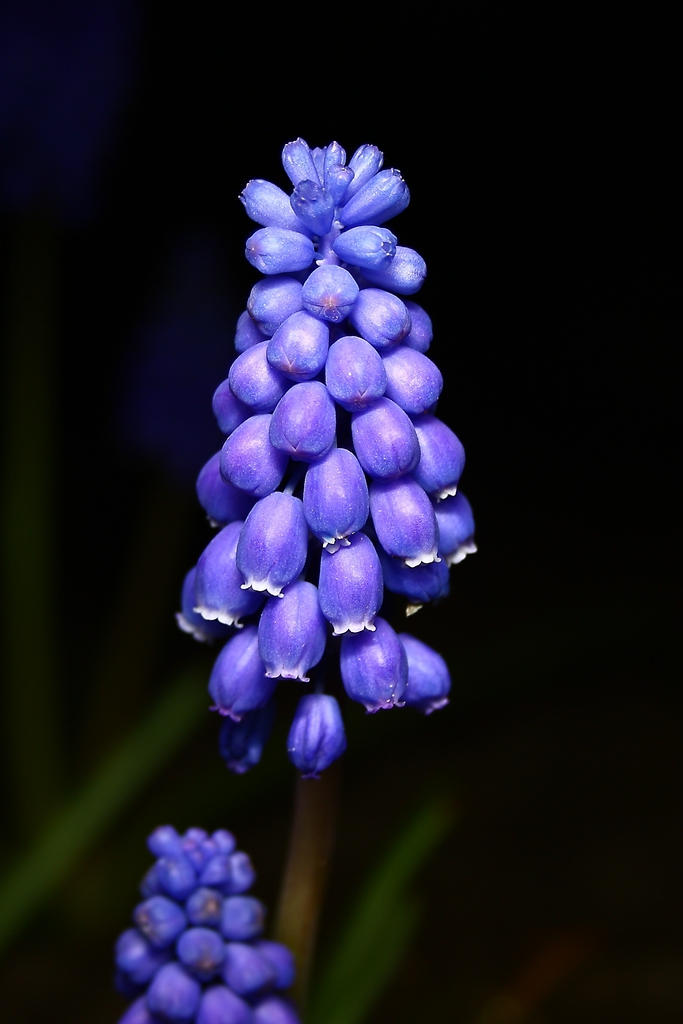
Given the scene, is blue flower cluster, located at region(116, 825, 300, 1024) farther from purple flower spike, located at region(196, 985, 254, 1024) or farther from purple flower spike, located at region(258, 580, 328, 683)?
purple flower spike, located at region(258, 580, 328, 683)

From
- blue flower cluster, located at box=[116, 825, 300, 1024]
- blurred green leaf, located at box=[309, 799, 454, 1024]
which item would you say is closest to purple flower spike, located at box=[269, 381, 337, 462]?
blue flower cluster, located at box=[116, 825, 300, 1024]

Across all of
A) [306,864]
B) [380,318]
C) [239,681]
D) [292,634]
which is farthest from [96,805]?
[380,318]

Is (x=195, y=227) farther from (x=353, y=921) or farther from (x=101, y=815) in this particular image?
(x=353, y=921)

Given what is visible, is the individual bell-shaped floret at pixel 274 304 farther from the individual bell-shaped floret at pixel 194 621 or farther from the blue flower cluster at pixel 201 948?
the blue flower cluster at pixel 201 948

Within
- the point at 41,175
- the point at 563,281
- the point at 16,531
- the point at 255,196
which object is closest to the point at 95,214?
the point at 41,175

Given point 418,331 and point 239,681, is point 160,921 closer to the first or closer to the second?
point 239,681
